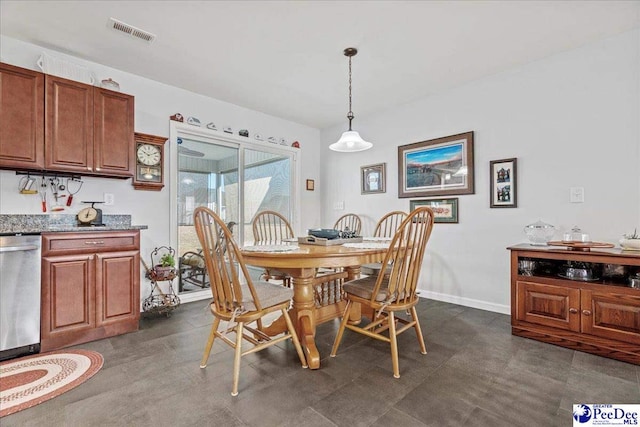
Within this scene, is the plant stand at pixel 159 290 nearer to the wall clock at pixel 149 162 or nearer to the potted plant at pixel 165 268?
the potted plant at pixel 165 268

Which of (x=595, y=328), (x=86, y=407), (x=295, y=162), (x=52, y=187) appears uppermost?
(x=295, y=162)

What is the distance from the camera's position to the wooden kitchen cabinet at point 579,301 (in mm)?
2055

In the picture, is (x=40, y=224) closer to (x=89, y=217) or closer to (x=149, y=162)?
(x=89, y=217)

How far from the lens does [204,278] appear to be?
377 centimetres

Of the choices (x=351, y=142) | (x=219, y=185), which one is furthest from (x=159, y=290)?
(x=351, y=142)

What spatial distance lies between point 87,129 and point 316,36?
2.11 m

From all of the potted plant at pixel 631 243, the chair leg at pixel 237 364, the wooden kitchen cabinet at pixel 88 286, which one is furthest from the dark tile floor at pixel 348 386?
the potted plant at pixel 631 243

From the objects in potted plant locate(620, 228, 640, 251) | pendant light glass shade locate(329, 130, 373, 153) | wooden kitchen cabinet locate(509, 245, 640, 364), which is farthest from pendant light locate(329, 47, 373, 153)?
potted plant locate(620, 228, 640, 251)

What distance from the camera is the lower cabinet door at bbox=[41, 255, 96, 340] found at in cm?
223

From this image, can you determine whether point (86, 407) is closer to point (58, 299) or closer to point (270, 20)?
point (58, 299)

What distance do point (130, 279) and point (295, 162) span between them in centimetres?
285

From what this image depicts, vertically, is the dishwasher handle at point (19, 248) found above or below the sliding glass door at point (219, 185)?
below

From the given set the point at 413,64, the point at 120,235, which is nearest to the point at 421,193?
the point at 413,64

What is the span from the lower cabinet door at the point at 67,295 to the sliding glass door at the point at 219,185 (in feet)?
3.49
